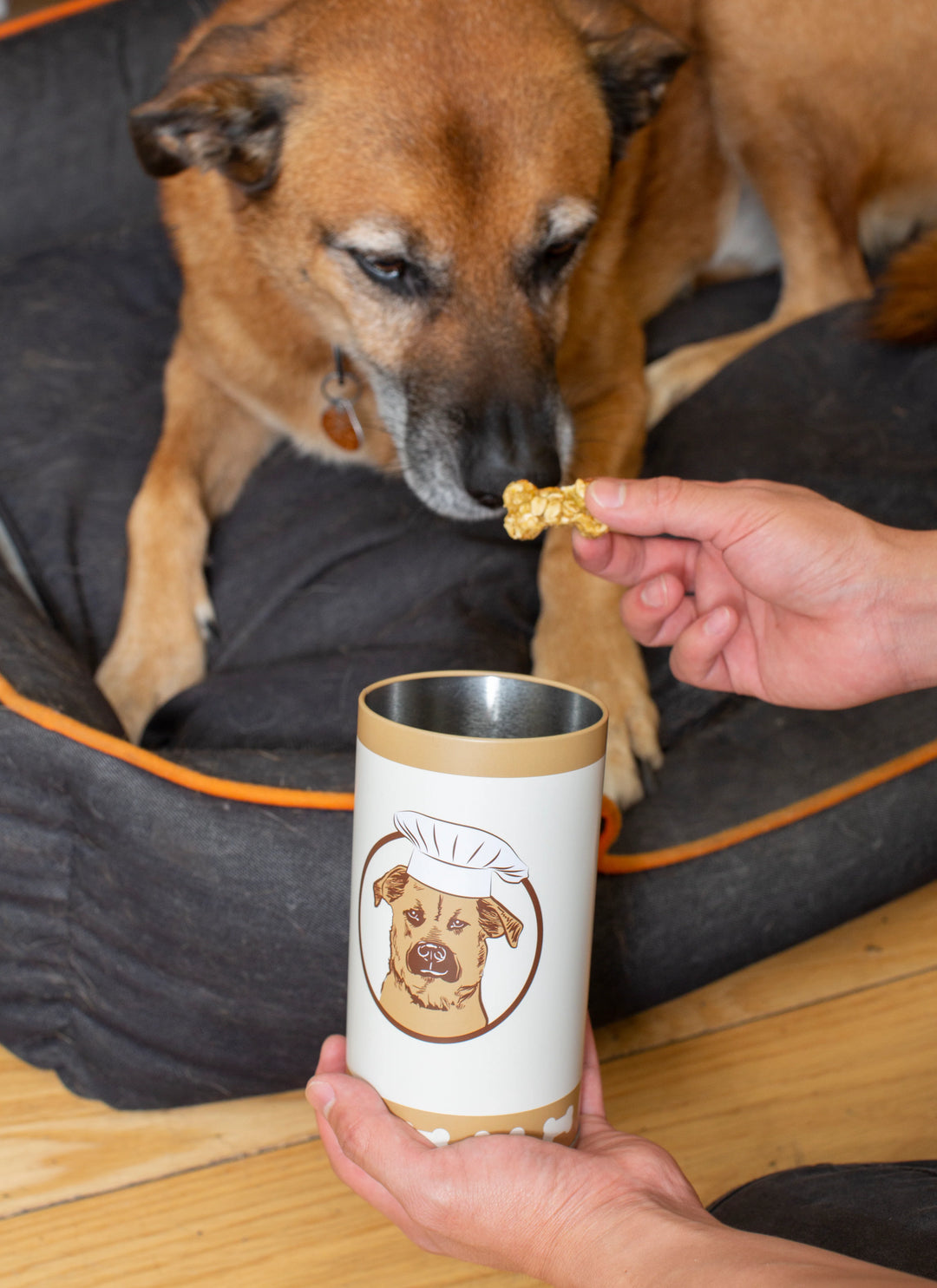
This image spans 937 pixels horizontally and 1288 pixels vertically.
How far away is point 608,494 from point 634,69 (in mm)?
939

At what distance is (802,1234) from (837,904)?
446mm

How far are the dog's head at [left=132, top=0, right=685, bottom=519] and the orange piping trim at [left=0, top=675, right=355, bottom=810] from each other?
50 centimetres

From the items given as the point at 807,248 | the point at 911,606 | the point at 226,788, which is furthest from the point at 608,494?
the point at 807,248

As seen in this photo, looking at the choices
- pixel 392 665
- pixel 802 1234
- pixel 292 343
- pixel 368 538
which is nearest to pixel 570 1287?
pixel 802 1234

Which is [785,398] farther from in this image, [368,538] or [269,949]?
[269,949]

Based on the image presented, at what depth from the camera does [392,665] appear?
4.33 feet

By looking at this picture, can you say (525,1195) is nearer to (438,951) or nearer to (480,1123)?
(480,1123)

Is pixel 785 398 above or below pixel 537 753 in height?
below

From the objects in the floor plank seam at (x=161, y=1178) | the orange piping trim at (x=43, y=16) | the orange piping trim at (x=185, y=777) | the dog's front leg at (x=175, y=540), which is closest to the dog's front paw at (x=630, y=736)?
the orange piping trim at (x=185, y=777)

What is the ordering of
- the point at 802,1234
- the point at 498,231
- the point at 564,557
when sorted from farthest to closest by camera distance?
the point at 564,557 → the point at 498,231 → the point at 802,1234

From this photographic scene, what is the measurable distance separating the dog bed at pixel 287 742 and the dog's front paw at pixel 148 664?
5cm

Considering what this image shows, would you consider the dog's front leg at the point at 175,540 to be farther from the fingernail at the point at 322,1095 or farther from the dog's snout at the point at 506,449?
the fingernail at the point at 322,1095

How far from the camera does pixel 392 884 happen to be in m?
0.66

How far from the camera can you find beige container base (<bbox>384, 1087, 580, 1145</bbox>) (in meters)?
0.68
